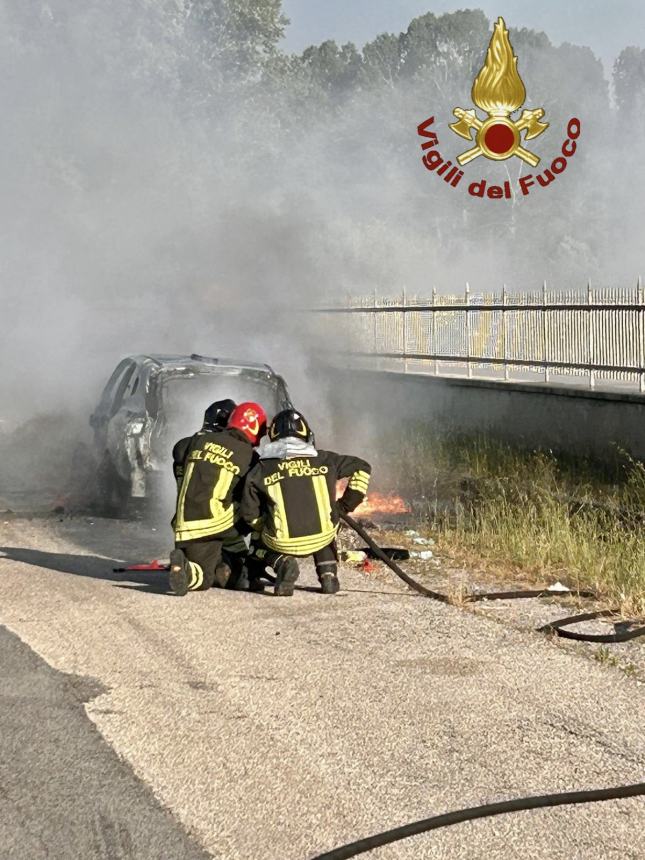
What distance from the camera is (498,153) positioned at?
62312 millimetres

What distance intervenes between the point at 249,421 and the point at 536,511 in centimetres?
430

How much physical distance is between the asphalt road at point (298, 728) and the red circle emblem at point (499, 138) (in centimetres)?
4258

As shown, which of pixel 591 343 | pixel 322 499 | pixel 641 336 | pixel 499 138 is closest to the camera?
pixel 322 499

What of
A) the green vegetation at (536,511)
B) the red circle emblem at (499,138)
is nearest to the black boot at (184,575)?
the green vegetation at (536,511)

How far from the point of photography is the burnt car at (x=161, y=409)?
43.0 ft

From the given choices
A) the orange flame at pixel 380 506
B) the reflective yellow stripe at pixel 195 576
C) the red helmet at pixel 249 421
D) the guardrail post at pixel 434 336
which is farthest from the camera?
the guardrail post at pixel 434 336

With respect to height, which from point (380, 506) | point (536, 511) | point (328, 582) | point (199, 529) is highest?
point (199, 529)

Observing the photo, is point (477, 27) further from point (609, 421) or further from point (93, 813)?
point (93, 813)

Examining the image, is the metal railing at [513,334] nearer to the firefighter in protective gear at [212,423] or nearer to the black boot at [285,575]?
the firefighter in protective gear at [212,423]

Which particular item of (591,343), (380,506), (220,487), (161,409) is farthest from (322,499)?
(591,343)

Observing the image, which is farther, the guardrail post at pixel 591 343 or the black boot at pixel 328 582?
the guardrail post at pixel 591 343

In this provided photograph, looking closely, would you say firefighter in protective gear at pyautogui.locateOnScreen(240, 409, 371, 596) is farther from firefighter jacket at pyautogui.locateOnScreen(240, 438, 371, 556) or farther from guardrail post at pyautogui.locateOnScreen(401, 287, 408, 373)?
guardrail post at pyautogui.locateOnScreen(401, 287, 408, 373)

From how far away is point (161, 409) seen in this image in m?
13.3

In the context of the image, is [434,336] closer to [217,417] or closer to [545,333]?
[545,333]
